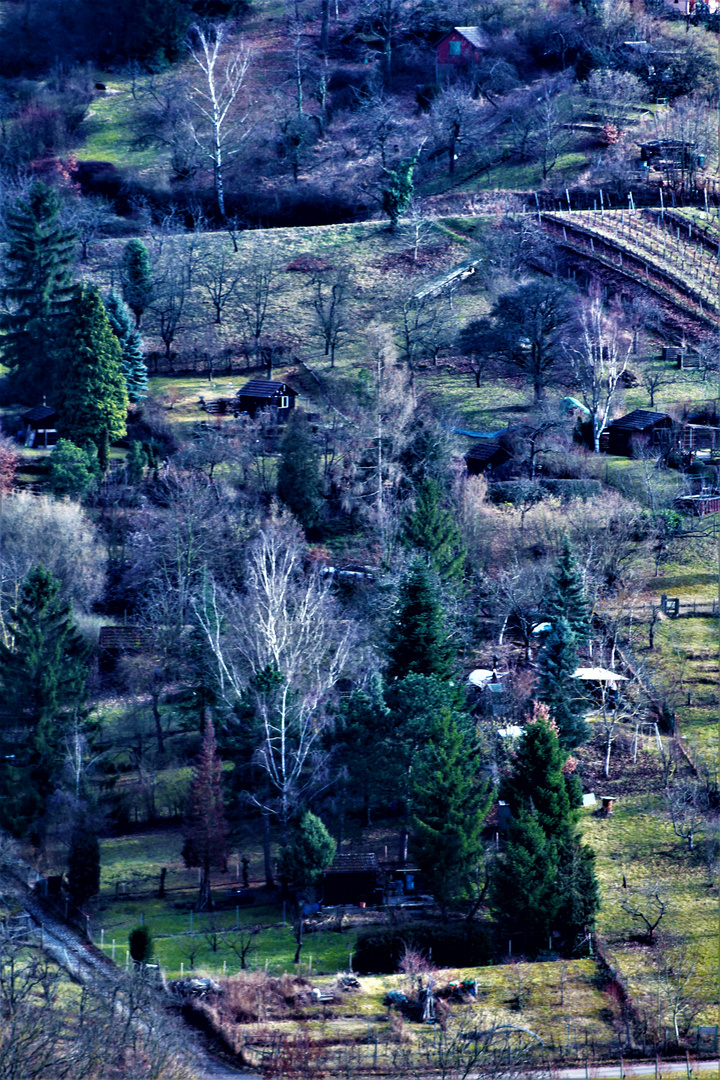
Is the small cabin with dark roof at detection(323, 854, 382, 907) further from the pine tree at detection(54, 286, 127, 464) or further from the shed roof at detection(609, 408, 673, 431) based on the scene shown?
the shed roof at detection(609, 408, 673, 431)

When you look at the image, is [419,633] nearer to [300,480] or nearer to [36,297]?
[300,480]

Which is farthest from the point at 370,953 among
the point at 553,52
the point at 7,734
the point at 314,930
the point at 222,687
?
the point at 553,52

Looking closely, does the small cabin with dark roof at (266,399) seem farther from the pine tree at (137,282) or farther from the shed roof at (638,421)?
the shed roof at (638,421)

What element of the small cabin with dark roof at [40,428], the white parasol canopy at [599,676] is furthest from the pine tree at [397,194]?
the white parasol canopy at [599,676]

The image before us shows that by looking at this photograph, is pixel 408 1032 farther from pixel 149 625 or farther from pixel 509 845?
pixel 149 625

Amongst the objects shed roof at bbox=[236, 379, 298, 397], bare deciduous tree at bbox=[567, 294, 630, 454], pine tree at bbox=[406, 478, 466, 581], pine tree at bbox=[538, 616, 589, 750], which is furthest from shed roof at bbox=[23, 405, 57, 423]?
pine tree at bbox=[538, 616, 589, 750]

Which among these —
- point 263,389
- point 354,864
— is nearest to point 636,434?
point 263,389
